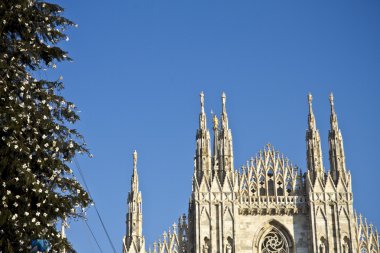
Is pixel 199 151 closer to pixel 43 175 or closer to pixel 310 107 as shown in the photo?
pixel 310 107

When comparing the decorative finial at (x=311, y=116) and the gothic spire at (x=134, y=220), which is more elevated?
the decorative finial at (x=311, y=116)

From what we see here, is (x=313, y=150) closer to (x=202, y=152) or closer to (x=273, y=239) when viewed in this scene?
(x=273, y=239)

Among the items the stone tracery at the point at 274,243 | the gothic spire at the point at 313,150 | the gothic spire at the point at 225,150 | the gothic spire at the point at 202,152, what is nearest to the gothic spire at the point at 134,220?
the gothic spire at the point at 202,152

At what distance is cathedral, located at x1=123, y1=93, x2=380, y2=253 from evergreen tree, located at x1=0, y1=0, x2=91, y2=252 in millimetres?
19927

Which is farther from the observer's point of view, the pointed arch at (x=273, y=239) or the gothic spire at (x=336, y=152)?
the gothic spire at (x=336, y=152)

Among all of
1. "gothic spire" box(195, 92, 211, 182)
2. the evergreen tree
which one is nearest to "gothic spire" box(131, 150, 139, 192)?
"gothic spire" box(195, 92, 211, 182)

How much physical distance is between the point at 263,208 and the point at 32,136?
23.1 metres

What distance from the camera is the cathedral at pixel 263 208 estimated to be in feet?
127

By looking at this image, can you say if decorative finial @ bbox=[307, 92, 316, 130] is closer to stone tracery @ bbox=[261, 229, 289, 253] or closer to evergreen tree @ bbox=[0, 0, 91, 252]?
stone tracery @ bbox=[261, 229, 289, 253]

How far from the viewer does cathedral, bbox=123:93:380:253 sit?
1527 inches

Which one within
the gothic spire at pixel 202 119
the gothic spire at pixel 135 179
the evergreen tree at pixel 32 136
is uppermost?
the gothic spire at pixel 202 119

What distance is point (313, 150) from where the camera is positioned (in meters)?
40.7

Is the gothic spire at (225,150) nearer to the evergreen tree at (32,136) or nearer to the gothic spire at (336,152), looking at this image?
the gothic spire at (336,152)

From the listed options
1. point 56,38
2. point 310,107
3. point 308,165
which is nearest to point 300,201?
point 308,165
